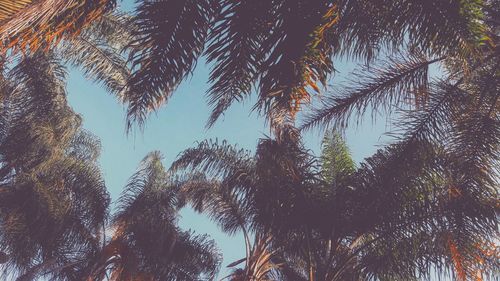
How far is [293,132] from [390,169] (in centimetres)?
274

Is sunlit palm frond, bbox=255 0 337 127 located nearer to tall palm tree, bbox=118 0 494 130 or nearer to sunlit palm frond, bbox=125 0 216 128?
tall palm tree, bbox=118 0 494 130

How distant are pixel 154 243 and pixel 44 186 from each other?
2.99 m

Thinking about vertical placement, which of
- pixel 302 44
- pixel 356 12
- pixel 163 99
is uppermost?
pixel 356 12

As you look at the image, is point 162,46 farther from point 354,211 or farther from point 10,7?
point 354,211

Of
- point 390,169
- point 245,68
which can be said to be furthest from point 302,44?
point 390,169

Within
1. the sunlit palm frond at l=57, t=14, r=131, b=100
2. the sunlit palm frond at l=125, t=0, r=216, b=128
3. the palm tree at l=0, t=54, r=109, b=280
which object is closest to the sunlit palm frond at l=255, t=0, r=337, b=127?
the sunlit palm frond at l=125, t=0, r=216, b=128

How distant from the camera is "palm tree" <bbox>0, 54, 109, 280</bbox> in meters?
9.00

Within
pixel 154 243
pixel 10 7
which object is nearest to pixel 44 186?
pixel 154 243

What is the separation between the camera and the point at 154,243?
11617 mm

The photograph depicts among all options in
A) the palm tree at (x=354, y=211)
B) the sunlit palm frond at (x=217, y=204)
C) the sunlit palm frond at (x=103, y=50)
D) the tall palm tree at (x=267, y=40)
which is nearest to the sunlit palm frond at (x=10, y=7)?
the tall palm tree at (x=267, y=40)

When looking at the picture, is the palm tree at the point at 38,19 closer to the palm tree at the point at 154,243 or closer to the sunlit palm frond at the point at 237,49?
the sunlit palm frond at the point at 237,49

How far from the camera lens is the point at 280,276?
10.5 meters

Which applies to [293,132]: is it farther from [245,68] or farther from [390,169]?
[390,169]

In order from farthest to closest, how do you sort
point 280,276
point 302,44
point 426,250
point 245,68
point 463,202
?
point 280,276
point 426,250
point 463,202
point 245,68
point 302,44
